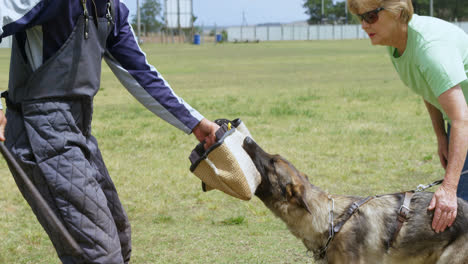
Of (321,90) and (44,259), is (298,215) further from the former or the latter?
(321,90)

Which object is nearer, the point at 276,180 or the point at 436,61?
the point at 436,61

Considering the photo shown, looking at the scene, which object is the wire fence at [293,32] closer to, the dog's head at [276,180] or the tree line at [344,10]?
the tree line at [344,10]

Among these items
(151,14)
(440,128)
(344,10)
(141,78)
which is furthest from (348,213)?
(344,10)

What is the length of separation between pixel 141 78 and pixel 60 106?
630mm

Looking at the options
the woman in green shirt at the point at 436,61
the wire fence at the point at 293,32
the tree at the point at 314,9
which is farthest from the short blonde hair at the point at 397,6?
the tree at the point at 314,9

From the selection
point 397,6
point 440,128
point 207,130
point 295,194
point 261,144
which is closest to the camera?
point 397,6

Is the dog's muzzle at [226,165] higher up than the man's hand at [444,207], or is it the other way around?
the dog's muzzle at [226,165]

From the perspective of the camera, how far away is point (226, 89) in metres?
18.0

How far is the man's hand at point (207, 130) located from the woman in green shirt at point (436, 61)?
1123 mm

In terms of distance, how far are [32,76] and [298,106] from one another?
424 inches

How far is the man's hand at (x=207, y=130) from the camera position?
3486mm

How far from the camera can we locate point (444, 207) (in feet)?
10.7

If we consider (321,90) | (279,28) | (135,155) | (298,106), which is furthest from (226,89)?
(279,28)

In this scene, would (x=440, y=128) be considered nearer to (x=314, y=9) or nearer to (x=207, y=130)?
(x=207, y=130)
